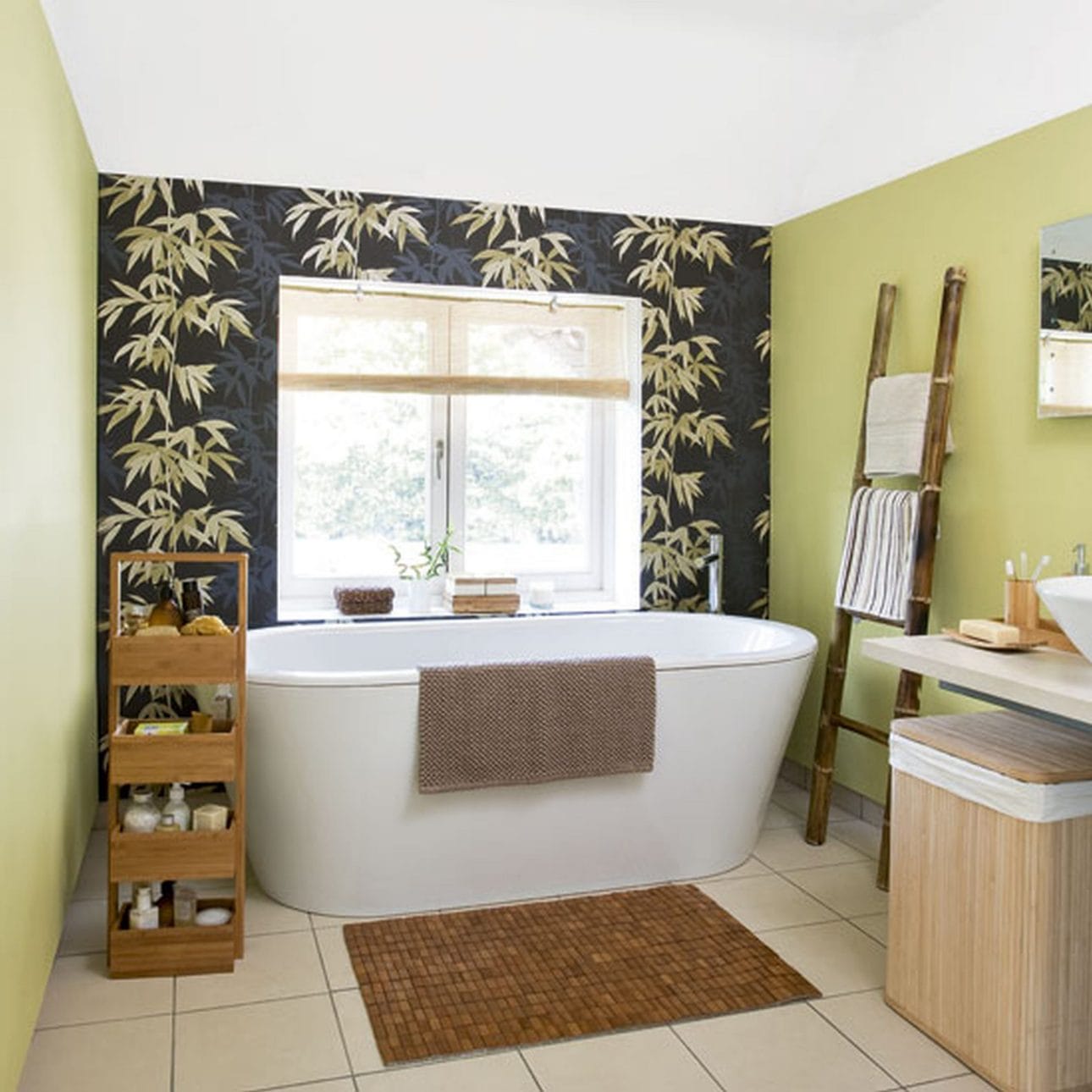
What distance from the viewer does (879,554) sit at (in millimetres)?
3617

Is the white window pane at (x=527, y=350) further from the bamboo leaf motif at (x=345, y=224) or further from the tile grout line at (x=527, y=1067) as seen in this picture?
the tile grout line at (x=527, y=1067)

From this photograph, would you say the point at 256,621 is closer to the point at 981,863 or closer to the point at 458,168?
the point at 458,168

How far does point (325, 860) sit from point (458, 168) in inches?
93.8

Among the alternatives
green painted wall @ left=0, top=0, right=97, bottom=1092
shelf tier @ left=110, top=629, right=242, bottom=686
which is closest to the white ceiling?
green painted wall @ left=0, top=0, right=97, bottom=1092

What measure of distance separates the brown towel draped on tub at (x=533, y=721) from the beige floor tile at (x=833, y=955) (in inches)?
23.9

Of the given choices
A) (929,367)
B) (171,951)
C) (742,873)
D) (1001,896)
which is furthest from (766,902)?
(929,367)

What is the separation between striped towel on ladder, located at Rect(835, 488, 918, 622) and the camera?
350 centimetres

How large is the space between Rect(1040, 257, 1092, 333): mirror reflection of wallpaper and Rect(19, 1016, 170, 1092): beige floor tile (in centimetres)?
281

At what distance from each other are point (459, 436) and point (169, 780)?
1.97 meters

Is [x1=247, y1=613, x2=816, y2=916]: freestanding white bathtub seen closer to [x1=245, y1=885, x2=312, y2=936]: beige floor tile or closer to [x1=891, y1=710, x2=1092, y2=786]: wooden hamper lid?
[x1=245, y1=885, x2=312, y2=936]: beige floor tile

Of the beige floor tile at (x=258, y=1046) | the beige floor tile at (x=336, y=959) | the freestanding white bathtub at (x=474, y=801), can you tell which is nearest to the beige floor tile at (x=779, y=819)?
the freestanding white bathtub at (x=474, y=801)

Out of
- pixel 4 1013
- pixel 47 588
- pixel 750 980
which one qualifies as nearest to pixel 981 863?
pixel 750 980

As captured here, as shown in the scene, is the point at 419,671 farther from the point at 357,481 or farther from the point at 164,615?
the point at 357,481

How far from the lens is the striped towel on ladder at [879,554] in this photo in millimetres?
3496
